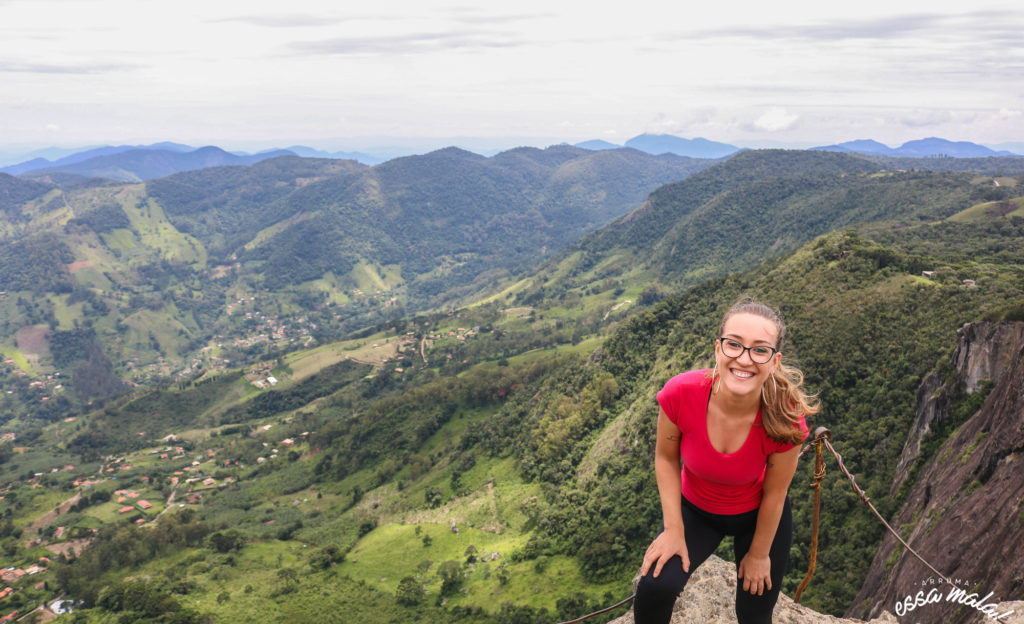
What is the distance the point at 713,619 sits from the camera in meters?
8.23

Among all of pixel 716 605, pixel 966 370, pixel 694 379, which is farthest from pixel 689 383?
pixel 966 370

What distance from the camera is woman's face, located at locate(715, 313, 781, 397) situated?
526 cm

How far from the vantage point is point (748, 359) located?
5.30m

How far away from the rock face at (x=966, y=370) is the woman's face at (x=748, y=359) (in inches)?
1082

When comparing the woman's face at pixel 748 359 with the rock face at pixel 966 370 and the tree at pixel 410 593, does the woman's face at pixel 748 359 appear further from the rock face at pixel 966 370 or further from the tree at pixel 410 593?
the tree at pixel 410 593

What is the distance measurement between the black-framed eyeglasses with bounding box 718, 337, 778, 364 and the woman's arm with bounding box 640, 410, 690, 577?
111 cm

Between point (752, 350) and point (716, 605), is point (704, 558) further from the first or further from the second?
point (716, 605)

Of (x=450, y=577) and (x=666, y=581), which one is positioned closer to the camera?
(x=666, y=581)

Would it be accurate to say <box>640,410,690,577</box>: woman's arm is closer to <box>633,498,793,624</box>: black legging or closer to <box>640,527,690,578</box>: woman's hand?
<box>640,527,690,578</box>: woman's hand

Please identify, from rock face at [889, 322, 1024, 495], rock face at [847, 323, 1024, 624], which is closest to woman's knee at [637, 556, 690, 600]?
rock face at [847, 323, 1024, 624]

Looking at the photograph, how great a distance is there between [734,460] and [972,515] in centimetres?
1416

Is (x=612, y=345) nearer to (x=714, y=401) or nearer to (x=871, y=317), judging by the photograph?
(x=871, y=317)

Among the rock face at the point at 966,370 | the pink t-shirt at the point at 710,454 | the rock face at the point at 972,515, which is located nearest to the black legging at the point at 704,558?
the pink t-shirt at the point at 710,454

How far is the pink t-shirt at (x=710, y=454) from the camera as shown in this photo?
18.5 feet
